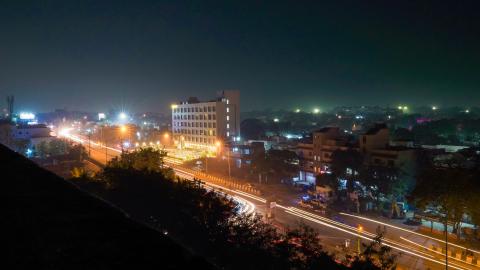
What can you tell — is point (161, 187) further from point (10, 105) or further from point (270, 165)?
point (10, 105)

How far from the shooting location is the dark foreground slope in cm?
148

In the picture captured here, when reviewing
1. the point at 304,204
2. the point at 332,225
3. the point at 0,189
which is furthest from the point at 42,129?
the point at 0,189

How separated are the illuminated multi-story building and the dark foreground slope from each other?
141 ft

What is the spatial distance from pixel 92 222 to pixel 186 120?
175 ft

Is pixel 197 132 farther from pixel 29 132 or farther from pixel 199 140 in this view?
pixel 29 132

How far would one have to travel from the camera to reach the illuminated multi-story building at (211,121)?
160 feet

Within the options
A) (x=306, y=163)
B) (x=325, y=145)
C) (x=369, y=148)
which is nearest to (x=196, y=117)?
(x=306, y=163)

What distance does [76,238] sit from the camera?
1649 millimetres

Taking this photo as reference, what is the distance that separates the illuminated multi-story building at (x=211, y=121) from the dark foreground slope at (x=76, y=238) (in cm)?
4301

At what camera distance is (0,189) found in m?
2.44

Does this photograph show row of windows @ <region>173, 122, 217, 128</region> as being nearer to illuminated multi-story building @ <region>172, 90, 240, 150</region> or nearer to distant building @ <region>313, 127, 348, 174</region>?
illuminated multi-story building @ <region>172, 90, 240, 150</region>

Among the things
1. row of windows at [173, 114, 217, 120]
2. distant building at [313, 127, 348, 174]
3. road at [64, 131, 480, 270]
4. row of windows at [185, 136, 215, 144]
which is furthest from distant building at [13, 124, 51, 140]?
distant building at [313, 127, 348, 174]

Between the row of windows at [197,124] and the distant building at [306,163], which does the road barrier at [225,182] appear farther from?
the row of windows at [197,124]

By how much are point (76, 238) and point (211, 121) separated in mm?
47827
